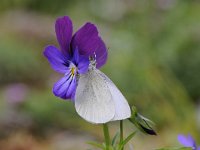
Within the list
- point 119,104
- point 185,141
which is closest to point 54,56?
point 119,104

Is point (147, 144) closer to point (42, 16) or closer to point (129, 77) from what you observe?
point (129, 77)

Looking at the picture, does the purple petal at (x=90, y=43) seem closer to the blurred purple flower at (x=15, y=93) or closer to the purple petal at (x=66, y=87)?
the purple petal at (x=66, y=87)

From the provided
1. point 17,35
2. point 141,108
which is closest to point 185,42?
point 141,108

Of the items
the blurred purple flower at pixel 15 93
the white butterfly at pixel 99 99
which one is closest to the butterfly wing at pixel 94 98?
the white butterfly at pixel 99 99

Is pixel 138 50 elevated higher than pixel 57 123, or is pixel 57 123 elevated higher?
pixel 138 50

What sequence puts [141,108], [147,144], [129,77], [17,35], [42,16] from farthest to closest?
[42,16] → [17,35] → [129,77] → [141,108] → [147,144]

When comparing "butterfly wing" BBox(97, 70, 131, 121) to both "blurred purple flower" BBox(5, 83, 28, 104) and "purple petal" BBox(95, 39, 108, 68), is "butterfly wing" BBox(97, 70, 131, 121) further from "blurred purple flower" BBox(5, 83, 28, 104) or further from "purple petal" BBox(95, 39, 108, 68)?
"blurred purple flower" BBox(5, 83, 28, 104)
